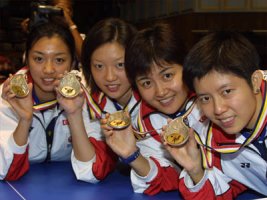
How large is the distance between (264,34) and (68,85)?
4.35 meters

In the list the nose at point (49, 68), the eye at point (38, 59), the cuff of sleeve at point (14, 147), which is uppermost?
the eye at point (38, 59)

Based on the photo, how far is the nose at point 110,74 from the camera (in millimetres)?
1692

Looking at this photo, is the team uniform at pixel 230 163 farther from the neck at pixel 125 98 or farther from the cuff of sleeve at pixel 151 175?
the neck at pixel 125 98

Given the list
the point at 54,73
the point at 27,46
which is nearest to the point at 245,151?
the point at 54,73

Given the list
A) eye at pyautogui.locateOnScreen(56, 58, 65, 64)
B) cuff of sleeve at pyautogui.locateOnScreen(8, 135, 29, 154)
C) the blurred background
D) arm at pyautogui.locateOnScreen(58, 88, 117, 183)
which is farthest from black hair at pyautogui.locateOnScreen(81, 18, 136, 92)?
the blurred background

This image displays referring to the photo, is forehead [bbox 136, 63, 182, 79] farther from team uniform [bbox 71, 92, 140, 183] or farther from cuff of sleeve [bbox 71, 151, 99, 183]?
cuff of sleeve [bbox 71, 151, 99, 183]

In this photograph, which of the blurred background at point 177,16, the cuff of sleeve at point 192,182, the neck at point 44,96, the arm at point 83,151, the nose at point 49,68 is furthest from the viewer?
the blurred background at point 177,16

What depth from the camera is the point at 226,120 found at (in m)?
1.33

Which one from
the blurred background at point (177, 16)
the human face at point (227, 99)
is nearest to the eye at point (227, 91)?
the human face at point (227, 99)

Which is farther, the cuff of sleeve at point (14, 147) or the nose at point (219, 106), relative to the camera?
the cuff of sleeve at point (14, 147)

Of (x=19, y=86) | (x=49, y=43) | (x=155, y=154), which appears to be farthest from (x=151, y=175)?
(x=49, y=43)

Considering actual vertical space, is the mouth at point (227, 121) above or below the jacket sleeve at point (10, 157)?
above

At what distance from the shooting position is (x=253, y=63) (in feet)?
4.46

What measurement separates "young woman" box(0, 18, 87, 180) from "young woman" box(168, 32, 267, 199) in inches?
19.8
